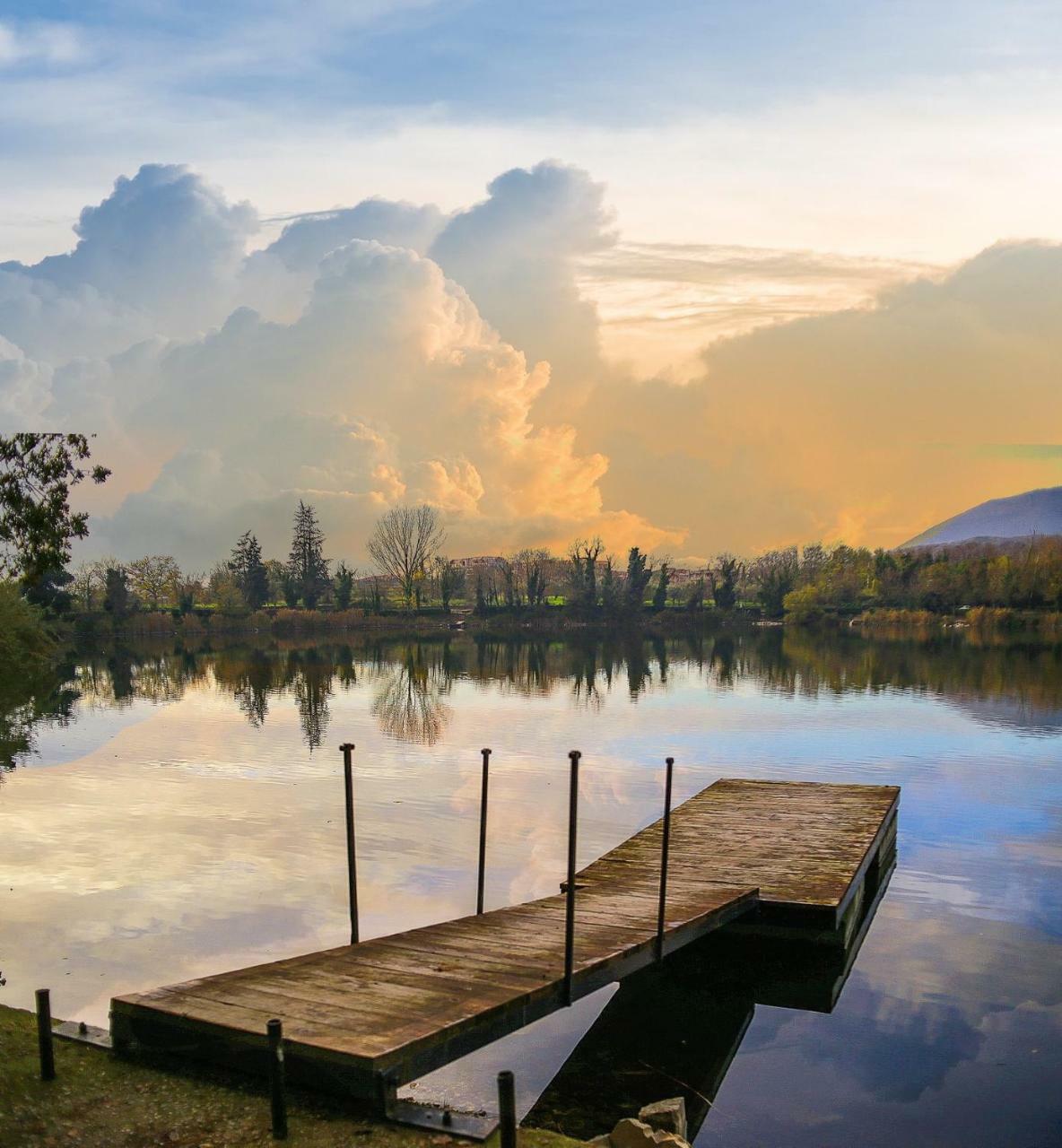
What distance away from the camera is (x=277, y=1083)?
20.4 feet

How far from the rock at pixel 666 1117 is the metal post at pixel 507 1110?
4.95 ft

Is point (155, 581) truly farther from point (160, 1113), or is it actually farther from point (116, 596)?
point (160, 1113)

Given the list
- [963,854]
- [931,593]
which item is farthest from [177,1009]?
[931,593]

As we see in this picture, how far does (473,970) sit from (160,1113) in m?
2.35

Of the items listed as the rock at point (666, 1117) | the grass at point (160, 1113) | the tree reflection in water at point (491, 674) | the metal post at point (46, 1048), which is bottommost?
the tree reflection in water at point (491, 674)

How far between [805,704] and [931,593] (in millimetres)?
72718

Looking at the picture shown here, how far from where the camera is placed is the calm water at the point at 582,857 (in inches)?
361

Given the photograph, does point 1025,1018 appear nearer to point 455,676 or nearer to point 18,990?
point 18,990

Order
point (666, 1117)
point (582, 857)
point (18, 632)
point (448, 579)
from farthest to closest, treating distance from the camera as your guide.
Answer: point (448, 579)
point (18, 632)
point (582, 857)
point (666, 1117)

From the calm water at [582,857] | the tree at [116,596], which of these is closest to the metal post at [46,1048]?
the calm water at [582,857]

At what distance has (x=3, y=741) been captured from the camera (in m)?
26.1

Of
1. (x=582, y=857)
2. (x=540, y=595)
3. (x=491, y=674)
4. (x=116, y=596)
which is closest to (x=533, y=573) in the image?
(x=540, y=595)

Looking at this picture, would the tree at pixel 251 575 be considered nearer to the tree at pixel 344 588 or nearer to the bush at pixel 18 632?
the tree at pixel 344 588

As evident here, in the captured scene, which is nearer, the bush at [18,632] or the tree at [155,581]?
the bush at [18,632]
